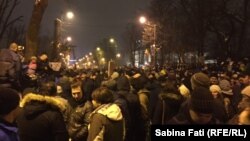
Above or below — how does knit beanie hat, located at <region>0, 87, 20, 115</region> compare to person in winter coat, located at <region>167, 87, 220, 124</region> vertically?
above

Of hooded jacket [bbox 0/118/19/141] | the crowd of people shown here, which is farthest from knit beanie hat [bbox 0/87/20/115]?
hooded jacket [bbox 0/118/19/141]

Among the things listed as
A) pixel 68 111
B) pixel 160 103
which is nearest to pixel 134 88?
pixel 160 103

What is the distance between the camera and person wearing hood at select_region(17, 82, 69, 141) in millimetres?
6773

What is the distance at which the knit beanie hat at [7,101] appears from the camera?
523cm

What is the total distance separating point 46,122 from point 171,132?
234 cm

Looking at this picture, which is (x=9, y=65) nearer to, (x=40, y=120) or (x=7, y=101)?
(x=40, y=120)

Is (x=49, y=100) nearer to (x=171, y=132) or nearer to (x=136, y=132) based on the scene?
(x=171, y=132)

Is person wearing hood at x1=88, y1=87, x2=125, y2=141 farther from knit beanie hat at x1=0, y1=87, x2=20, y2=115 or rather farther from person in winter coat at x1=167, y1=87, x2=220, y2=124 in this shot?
knit beanie hat at x1=0, y1=87, x2=20, y2=115

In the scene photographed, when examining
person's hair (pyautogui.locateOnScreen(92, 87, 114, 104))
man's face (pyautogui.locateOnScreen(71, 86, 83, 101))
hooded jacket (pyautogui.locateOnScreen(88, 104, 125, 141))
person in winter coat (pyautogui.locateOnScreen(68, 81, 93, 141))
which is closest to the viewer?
hooded jacket (pyautogui.locateOnScreen(88, 104, 125, 141))

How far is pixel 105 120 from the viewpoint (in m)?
7.16

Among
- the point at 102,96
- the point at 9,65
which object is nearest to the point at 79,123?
the point at 102,96

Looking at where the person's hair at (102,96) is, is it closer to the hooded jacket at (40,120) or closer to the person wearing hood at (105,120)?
the person wearing hood at (105,120)

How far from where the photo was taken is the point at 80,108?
8.23 meters

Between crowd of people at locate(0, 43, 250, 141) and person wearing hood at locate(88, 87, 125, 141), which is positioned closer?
crowd of people at locate(0, 43, 250, 141)
